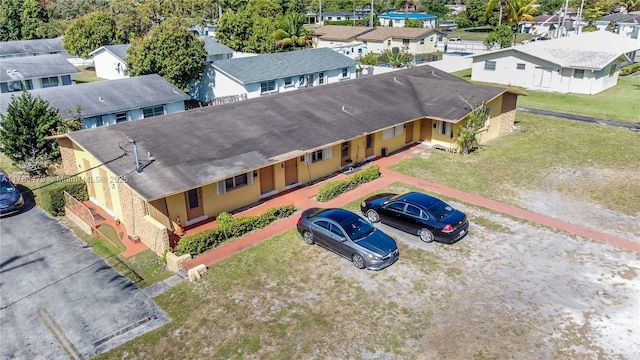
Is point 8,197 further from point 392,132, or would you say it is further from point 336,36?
point 336,36

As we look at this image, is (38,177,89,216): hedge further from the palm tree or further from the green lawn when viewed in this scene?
the palm tree

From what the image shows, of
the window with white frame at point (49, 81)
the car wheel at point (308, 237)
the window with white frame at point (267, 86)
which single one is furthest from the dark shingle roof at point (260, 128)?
the window with white frame at point (49, 81)

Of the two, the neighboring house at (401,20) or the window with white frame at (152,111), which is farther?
the neighboring house at (401,20)

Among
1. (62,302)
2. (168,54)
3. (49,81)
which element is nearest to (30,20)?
(49,81)

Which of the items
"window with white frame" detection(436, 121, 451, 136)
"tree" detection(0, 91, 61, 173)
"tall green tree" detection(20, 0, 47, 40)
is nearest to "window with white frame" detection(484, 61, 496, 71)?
"window with white frame" detection(436, 121, 451, 136)

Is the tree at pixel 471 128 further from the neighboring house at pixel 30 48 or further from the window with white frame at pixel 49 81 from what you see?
the neighboring house at pixel 30 48

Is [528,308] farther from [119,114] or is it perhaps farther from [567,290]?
[119,114]

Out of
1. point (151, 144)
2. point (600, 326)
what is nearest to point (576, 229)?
point (600, 326)
